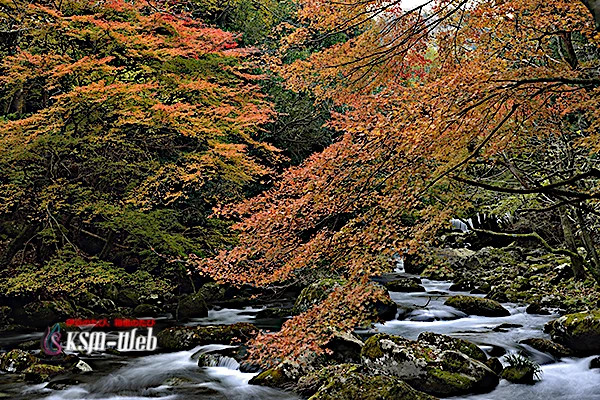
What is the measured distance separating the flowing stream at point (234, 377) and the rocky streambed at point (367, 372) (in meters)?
0.02

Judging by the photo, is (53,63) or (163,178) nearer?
(53,63)

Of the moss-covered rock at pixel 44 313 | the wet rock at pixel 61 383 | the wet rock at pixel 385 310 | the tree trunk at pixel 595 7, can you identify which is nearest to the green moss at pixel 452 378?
the wet rock at pixel 385 310

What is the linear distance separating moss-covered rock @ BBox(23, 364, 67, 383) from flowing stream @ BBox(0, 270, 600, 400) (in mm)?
237

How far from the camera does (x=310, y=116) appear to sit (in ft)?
53.3

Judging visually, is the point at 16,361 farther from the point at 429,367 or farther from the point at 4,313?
the point at 429,367

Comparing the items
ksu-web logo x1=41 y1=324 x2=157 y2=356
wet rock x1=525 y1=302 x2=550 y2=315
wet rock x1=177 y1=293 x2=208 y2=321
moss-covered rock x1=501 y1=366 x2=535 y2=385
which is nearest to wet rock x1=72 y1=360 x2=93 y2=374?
ksu-web logo x1=41 y1=324 x2=157 y2=356

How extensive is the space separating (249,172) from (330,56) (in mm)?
4333

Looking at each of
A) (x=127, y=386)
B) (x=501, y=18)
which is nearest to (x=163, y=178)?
(x=127, y=386)

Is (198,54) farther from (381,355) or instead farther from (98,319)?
(381,355)

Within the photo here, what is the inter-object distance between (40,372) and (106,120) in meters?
5.64

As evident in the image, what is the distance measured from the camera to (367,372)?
265 inches

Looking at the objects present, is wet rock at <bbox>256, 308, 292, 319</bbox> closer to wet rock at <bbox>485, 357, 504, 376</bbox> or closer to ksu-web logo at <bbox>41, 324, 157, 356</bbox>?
ksu-web logo at <bbox>41, 324, 157, 356</bbox>

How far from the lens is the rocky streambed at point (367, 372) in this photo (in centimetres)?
645

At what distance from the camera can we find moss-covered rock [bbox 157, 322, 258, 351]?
9289mm
